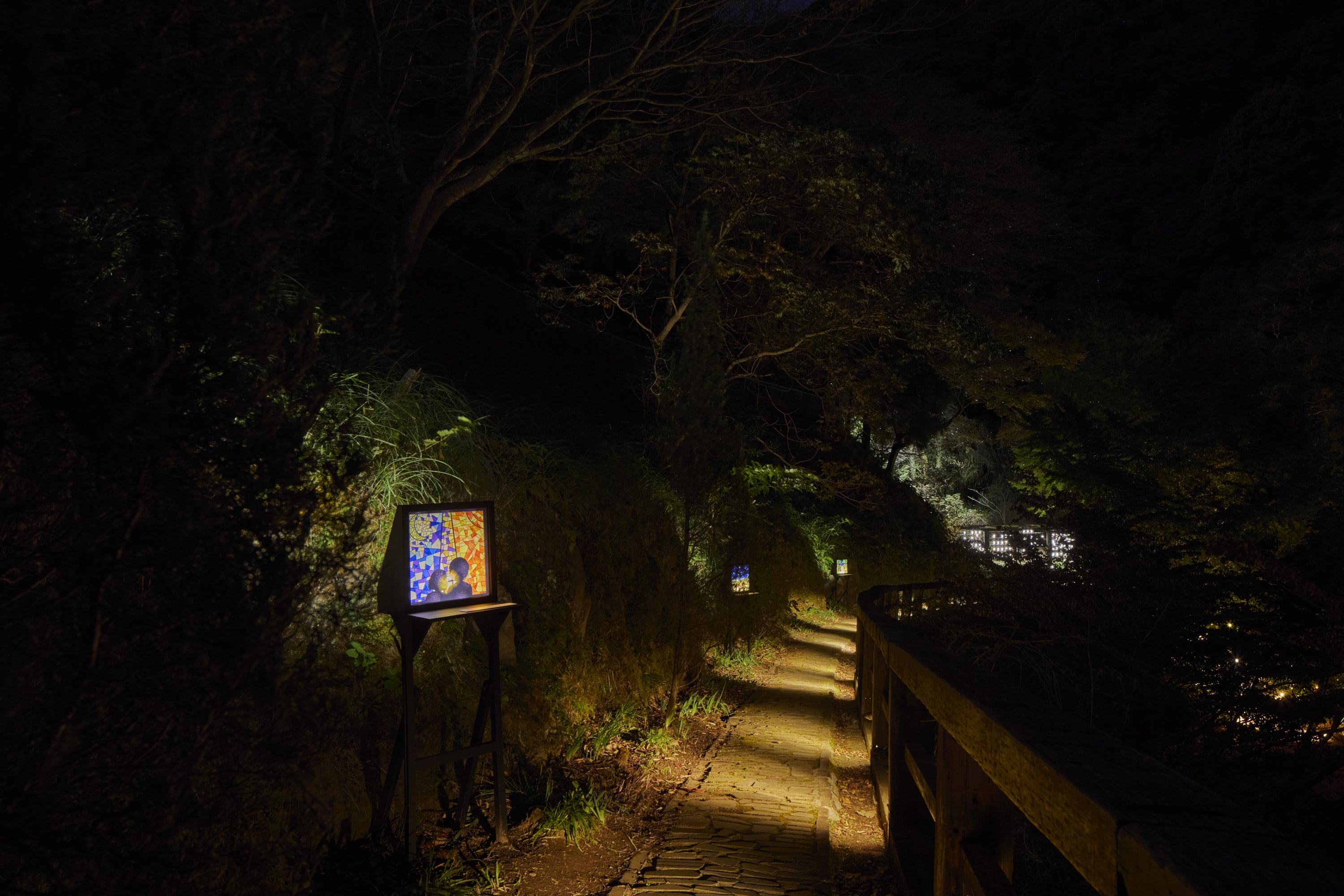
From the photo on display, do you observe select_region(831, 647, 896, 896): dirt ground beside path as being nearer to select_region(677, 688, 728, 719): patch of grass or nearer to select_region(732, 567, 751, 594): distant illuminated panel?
select_region(677, 688, 728, 719): patch of grass

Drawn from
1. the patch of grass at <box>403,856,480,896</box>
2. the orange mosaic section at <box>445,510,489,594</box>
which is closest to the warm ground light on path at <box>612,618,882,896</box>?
the patch of grass at <box>403,856,480,896</box>

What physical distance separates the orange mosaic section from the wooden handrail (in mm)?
2399

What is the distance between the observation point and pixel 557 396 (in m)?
15.9

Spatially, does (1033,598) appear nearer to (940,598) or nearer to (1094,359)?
(940,598)

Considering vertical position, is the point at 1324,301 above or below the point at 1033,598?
above

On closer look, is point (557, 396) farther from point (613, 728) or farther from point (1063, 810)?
point (1063, 810)

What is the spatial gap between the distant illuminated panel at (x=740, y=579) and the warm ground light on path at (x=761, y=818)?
8.20 ft

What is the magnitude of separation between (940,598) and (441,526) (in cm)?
761

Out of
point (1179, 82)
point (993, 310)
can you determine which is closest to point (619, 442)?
point (993, 310)

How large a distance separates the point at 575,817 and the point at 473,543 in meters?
2.03

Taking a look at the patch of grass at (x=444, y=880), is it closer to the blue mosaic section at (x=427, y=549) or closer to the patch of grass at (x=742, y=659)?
the blue mosaic section at (x=427, y=549)

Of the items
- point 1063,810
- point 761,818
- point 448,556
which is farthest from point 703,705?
point 1063,810

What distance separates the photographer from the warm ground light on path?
5.00m

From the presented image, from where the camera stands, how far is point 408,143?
600 inches
